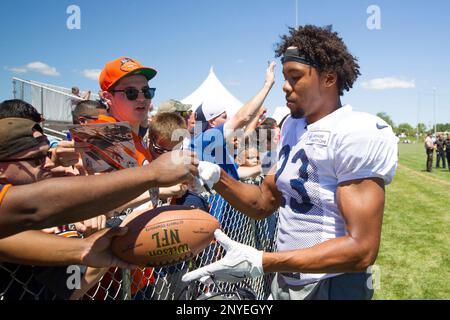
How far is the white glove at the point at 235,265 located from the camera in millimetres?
1900

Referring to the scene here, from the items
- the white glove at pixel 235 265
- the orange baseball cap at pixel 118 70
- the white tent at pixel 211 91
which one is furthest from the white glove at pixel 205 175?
the white tent at pixel 211 91

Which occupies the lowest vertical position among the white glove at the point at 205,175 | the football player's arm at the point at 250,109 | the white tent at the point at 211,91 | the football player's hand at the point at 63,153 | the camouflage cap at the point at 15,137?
the white glove at the point at 205,175

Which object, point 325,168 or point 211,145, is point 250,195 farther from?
point 211,145

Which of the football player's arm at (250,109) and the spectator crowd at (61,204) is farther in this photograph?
the football player's arm at (250,109)

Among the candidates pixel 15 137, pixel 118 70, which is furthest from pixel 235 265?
pixel 118 70

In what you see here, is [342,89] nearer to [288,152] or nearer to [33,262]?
[288,152]

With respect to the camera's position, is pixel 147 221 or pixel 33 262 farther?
pixel 147 221

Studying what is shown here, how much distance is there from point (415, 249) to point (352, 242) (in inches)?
214

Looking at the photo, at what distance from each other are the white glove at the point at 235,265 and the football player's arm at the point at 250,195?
0.44 metres

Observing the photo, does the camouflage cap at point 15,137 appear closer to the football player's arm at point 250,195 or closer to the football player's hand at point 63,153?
the football player's hand at point 63,153
